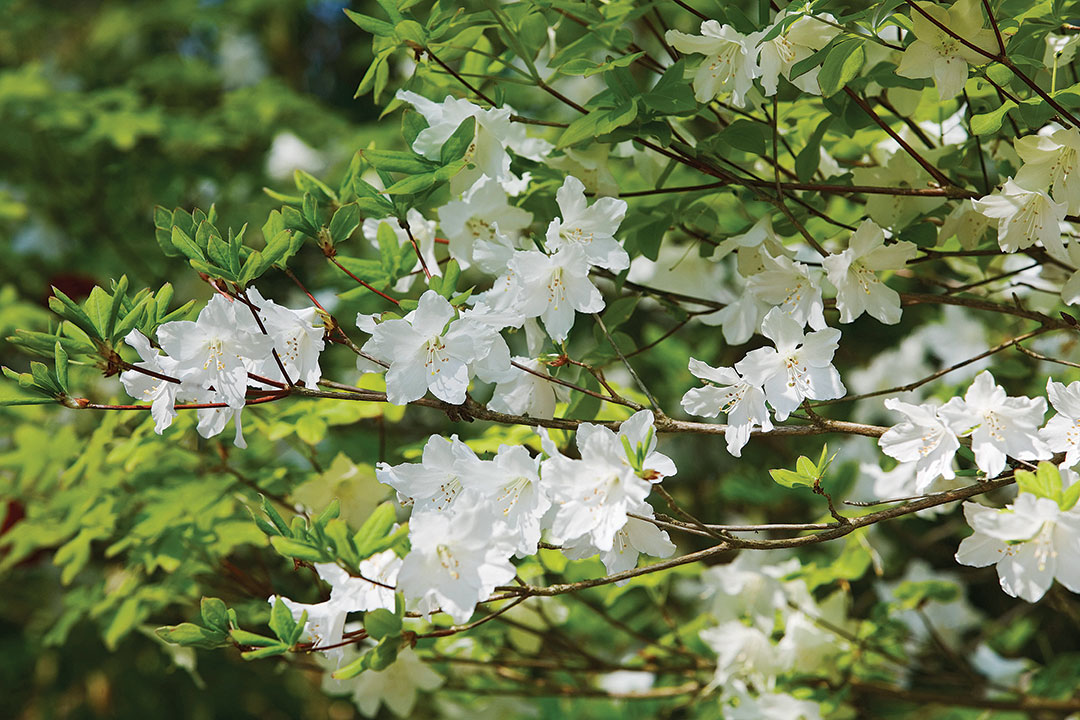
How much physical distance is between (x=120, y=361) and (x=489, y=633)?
796mm

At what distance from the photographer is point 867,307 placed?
1.18 m

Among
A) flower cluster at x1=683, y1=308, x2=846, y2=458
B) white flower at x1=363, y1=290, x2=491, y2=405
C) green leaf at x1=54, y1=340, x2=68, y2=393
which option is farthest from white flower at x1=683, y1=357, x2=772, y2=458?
green leaf at x1=54, y1=340, x2=68, y2=393

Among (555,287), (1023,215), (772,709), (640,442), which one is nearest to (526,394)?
(555,287)

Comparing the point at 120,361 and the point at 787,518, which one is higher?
the point at 120,361

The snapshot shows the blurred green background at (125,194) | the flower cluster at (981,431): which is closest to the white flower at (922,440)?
the flower cluster at (981,431)

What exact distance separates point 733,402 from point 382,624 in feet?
1.45

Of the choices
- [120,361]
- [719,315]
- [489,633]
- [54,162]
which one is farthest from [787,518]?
[54,162]

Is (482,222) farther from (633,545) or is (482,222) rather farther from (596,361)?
(633,545)

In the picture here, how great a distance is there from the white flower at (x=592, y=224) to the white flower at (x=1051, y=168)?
1.38ft

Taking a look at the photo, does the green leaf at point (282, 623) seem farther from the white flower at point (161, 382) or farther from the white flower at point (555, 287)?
the white flower at point (555, 287)

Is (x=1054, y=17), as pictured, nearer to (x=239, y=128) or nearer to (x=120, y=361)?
(x=120, y=361)

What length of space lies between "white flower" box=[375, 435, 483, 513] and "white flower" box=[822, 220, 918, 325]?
46cm

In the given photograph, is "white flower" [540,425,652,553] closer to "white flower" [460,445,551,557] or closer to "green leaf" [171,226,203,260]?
"white flower" [460,445,551,557]

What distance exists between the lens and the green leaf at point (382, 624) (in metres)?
0.89
